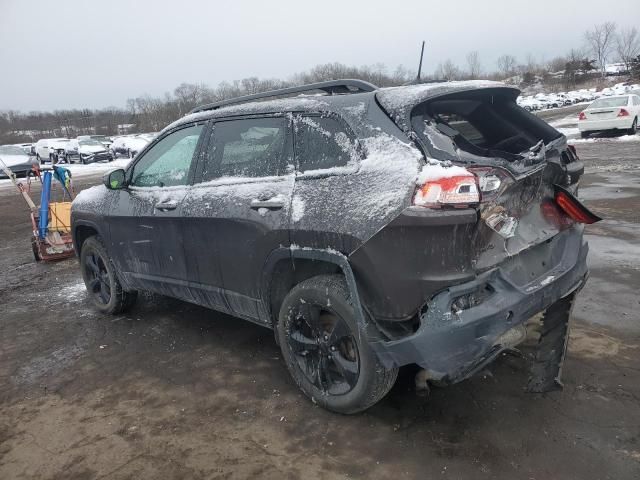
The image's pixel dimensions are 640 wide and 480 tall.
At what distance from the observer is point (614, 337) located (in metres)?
3.73

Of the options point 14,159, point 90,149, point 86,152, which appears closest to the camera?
point 14,159

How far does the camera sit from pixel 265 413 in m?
3.18

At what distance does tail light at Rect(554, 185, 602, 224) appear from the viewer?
301 centimetres

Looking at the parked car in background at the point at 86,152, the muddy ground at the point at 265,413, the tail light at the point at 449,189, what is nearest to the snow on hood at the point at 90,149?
the parked car in background at the point at 86,152

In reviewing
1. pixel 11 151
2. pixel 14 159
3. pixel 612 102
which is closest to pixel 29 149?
pixel 11 151

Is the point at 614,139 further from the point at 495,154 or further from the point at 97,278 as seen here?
the point at 97,278

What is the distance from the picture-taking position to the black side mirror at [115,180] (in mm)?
4445

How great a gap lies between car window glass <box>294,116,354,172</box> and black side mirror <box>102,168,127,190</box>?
2.01m

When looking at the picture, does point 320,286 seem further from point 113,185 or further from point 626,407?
point 113,185

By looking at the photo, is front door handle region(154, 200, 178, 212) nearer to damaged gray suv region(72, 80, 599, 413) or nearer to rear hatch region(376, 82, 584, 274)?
damaged gray suv region(72, 80, 599, 413)

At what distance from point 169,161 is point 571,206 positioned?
293cm

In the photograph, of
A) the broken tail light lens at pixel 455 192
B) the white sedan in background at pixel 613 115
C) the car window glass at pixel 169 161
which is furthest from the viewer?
the white sedan in background at pixel 613 115

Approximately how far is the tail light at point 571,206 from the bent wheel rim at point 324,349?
145cm

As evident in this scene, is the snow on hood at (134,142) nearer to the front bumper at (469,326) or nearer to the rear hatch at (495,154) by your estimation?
the rear hatch at (495,154)
